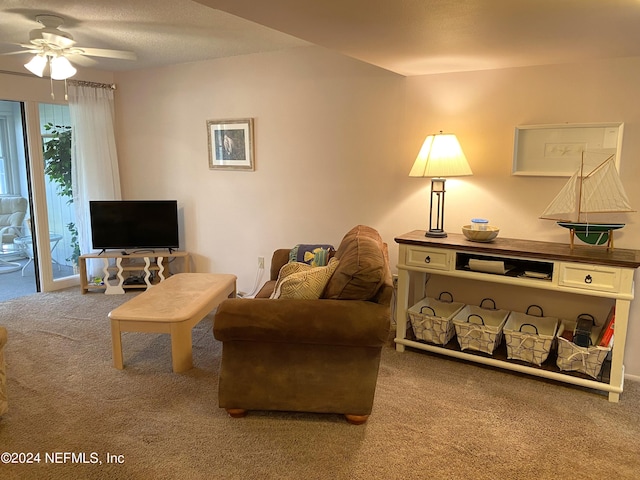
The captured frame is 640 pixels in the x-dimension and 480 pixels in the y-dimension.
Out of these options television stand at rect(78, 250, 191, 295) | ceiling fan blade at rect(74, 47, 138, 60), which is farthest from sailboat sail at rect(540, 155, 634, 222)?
television stand at rect(78, 250, 191, 295)

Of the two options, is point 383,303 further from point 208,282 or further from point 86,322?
point 86,322

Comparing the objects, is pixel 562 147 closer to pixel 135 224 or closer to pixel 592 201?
pixel 592 201

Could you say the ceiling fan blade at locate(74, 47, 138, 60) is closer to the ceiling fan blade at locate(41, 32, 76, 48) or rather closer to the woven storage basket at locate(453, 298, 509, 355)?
the ceiling fan blade at locate(41, 32, 76, 48)

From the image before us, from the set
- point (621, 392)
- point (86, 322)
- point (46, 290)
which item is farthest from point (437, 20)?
point (46, 290)

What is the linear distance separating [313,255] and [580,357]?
69.9 inches

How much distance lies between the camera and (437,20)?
79.7 inches

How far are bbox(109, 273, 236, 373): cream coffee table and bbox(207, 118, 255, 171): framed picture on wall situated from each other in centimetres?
144

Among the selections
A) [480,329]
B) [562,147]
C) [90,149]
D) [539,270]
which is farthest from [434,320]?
[90,149]

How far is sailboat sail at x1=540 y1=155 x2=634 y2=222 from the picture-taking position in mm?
2682

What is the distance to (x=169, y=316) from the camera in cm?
294

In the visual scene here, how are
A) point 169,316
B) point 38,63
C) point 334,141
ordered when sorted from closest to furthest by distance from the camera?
point 169,316 → point 38,63 → point 334,141

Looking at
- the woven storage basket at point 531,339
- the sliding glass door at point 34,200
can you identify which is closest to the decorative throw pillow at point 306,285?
the woven storage basket at point 531,339

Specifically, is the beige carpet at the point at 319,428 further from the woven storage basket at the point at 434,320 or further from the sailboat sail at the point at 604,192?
the sailboat sail at the point at 604,192

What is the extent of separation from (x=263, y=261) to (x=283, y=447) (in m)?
2.39
